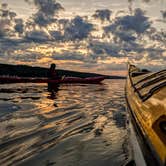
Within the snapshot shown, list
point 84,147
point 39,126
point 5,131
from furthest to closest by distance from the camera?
1. point 39,126
2. point 5,131
3. point 84,147

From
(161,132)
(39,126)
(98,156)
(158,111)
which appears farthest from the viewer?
(39,126)

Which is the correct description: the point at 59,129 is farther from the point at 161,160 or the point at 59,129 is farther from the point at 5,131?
the point at 161,160

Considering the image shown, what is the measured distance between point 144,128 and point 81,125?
541cm

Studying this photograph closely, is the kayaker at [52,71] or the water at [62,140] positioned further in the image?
the kayaker at [52,71]

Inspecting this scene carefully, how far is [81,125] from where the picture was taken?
10.3 meters

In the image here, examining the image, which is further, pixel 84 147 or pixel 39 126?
pixel 39 126

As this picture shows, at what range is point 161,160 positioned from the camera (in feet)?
11.6

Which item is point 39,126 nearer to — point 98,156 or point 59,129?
point 59,129

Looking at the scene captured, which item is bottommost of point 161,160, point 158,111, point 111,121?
point 111,121

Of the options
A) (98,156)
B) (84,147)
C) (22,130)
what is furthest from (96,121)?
(98,156)

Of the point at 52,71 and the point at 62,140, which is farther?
the point at 52,71

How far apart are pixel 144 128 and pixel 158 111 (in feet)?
1.39

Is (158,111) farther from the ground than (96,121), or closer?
farther from the ground

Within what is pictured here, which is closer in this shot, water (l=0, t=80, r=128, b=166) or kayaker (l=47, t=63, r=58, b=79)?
water (l=0, t=80, r=128, b=166)
